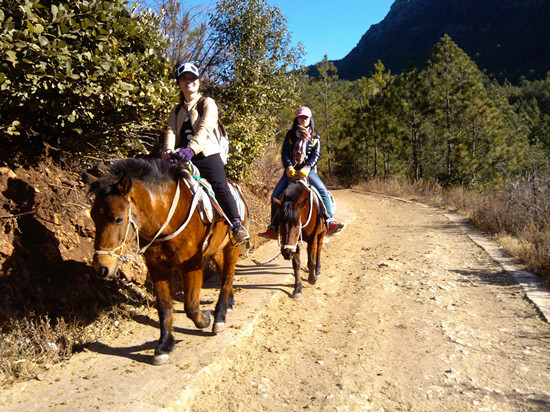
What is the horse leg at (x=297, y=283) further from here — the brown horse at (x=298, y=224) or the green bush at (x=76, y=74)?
the green bush at (x=76, y=74)

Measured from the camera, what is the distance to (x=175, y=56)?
1015 cm

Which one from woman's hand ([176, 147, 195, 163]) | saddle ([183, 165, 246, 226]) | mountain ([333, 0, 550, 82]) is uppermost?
mountain ([333, 0, 550, 82])

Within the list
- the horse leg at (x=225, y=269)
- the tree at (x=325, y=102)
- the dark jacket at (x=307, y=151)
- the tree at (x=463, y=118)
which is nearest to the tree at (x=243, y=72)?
the dark jacket at (x=307, y=151)

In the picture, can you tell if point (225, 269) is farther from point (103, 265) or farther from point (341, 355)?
point (103, 265)

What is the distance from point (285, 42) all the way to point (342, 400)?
1105 cm

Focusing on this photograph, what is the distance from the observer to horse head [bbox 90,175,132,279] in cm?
325

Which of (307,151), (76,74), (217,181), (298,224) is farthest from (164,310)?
(307,151)

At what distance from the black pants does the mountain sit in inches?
1660

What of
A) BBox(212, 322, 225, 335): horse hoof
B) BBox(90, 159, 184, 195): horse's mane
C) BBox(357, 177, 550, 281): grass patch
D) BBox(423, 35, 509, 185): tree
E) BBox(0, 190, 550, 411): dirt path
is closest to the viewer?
BBox(90, 159, 184, 195): horse's mane

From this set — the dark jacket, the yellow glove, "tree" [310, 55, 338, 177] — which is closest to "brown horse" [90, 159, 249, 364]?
the yellow glove

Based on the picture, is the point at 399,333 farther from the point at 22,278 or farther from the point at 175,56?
the point at 175,56

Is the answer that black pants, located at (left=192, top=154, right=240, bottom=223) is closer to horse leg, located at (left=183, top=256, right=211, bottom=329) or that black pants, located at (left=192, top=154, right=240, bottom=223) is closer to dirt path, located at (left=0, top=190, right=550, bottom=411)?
horse leg, located at (left=183, top=256, right=211, bottom=329)

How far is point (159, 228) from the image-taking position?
389 cm

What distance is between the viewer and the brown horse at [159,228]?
3.33 metres
